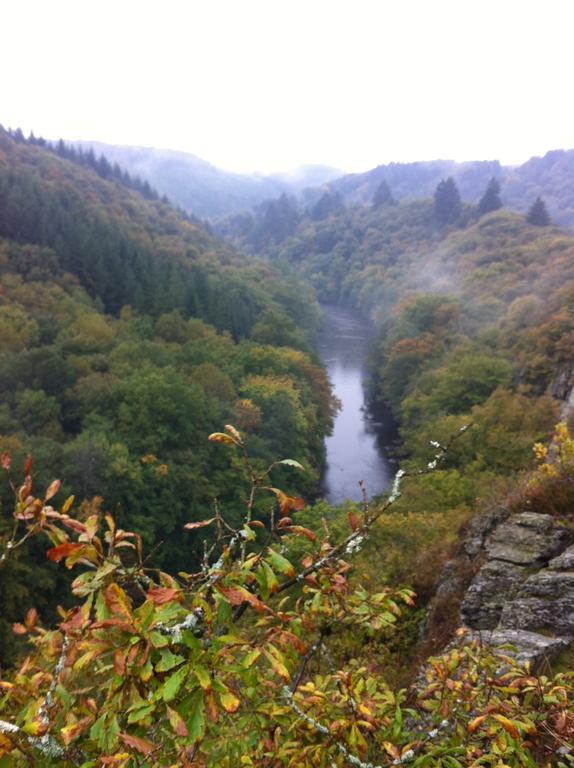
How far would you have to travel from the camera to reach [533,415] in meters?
27.1

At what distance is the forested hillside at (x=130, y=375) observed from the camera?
23672 millimetres

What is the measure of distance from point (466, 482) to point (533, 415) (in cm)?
771

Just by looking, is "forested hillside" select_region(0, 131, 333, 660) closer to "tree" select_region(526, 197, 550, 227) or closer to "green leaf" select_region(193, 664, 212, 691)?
"green leaf" select_region(193, 664, 212, 691)

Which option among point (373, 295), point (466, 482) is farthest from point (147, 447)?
point (373, 295)

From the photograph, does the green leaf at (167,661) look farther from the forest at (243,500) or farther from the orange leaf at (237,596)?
the orange leaf at (237,596)

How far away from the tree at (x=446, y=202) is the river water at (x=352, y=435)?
172ft

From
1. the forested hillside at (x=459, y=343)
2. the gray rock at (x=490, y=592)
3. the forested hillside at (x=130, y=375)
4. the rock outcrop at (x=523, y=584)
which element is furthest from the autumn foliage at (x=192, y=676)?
the forested hillside at (x=459, y=343)

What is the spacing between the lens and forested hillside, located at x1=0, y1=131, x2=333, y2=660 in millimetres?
23672

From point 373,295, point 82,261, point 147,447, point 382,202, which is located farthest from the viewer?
point 382,202

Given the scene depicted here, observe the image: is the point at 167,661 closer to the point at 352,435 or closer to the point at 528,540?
the point at 528,540

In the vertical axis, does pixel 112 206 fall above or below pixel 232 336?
above

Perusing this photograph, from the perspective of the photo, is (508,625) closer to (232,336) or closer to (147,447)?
(147,447)

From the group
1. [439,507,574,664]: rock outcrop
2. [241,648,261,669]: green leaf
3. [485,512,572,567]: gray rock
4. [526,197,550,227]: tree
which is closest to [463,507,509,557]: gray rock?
[439,507,574,664]: rock outcrop

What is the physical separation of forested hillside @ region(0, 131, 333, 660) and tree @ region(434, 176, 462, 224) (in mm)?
69727
